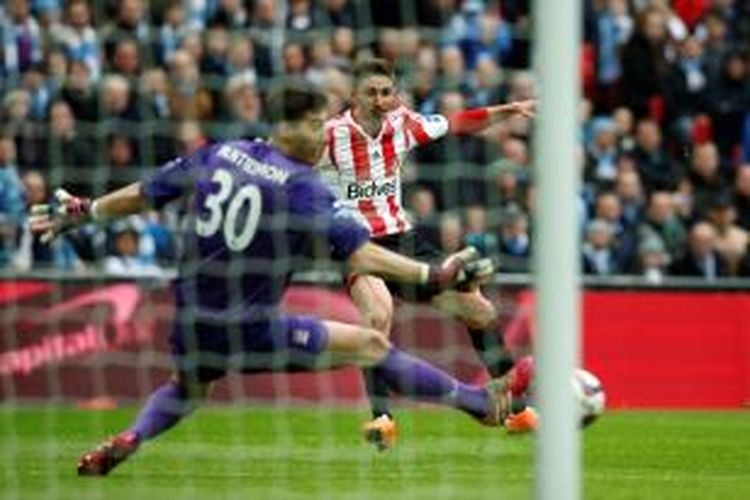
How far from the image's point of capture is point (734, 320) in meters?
16.8

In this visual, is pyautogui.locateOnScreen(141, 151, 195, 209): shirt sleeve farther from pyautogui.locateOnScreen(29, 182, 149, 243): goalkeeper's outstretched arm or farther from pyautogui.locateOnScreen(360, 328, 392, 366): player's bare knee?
pyautogui.locateOnScreen(360, 328, 392, 366): player's bare knee

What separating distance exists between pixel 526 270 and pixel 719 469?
5559 mm

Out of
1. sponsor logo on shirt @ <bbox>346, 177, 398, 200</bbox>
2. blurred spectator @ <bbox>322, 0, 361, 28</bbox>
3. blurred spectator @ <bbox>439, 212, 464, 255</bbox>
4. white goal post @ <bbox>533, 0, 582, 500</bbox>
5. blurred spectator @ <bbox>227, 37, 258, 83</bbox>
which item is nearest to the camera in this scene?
white goal post @ <bbox>533, 0, 582, 500</bbox>

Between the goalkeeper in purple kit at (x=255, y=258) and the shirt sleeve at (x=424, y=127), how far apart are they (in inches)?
89.8

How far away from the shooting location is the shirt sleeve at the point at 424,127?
12594 millimetres

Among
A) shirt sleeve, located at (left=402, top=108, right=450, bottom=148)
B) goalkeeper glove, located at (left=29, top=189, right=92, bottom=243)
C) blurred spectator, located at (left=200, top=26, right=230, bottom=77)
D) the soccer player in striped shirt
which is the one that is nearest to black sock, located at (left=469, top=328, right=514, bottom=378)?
the soccer player in striped shirt

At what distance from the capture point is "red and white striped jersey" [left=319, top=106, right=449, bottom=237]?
12539mm

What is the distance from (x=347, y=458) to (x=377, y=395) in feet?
1.13

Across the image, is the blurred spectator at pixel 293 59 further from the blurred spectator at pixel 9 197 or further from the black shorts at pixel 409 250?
the black shorts at pixel 409 250

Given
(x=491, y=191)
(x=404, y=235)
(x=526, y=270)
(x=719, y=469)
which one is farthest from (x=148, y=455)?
(x=526, y=270)

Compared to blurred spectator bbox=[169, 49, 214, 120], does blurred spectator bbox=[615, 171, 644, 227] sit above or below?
below

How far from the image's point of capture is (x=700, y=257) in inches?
688

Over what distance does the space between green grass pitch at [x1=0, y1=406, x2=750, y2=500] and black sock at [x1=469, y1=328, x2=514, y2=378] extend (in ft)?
1.37

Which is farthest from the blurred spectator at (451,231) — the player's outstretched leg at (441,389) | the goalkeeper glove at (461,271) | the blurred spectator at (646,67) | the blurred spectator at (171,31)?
the goalkeeper glove at (461,271)
